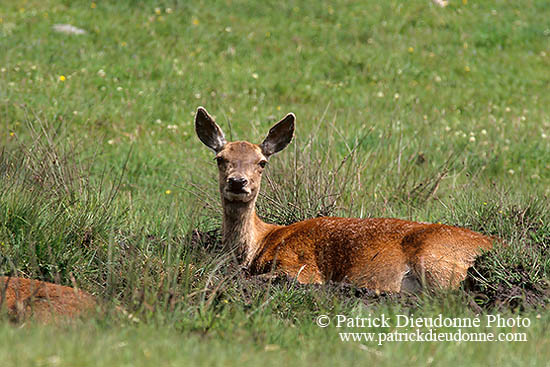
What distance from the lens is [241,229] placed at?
21.8 ft

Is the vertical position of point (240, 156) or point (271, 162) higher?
point (240, 156)

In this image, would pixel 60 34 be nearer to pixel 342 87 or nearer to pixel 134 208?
pixel 342 87

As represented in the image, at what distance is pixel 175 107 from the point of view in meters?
12.1

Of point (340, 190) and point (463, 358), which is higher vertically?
point (463, 358)

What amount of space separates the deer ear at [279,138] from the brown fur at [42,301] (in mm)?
2525

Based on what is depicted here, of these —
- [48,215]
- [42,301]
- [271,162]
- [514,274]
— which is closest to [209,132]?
[271,162]

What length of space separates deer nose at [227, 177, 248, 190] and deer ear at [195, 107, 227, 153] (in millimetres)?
785

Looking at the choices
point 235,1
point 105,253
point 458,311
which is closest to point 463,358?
point 458,311

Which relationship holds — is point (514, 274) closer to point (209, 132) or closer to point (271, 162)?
point (209, 132)

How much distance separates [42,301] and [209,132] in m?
2.66

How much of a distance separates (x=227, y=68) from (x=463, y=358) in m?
11.2

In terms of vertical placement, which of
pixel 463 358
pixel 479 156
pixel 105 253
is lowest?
pixel 479 156

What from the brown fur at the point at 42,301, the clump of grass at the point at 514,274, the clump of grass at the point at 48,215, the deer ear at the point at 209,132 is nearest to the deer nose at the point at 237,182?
the deer ear at the point at 209,132

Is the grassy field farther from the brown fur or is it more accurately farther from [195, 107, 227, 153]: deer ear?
[195, 107, 227, 153]: deer ear
